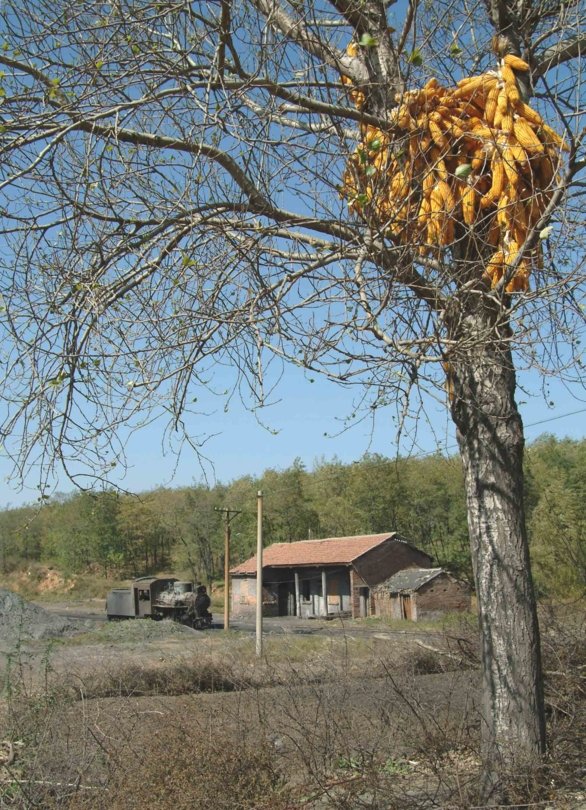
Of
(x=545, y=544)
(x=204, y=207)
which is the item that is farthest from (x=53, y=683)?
(x=545, y=544)

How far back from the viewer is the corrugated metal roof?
44.6 metres

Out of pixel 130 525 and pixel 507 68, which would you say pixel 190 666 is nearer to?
pixel 507 68

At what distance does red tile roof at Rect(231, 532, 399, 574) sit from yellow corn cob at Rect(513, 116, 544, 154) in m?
44.9

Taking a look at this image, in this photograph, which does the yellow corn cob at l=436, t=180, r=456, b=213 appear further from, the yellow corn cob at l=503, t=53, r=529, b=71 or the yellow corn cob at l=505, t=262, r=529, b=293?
the yellow corn cob at l=503, t=53, r=529, b=71

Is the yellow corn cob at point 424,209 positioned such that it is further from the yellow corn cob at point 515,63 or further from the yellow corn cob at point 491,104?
the yellow corn cob at point 515,63

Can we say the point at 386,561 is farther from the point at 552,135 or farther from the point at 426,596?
the point at 552,135

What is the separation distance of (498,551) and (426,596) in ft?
133

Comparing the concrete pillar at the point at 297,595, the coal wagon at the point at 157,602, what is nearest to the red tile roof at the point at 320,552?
the concrete pillar at the point at 297,595

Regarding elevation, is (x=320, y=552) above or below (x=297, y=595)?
above

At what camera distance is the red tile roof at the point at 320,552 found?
49906 mm

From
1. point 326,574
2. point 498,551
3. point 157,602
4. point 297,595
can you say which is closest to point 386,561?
point 326,574

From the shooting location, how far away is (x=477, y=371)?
18.8ft

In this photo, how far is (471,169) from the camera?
196 inches

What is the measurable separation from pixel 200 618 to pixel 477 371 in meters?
34.0
